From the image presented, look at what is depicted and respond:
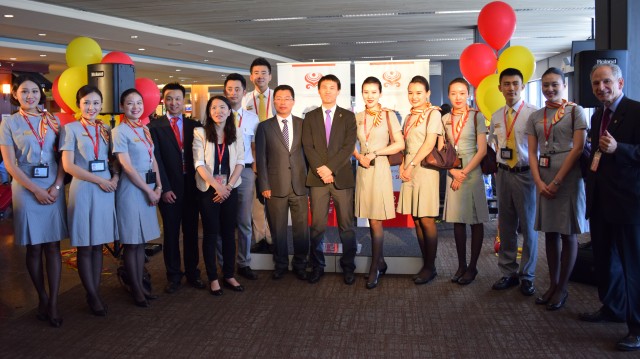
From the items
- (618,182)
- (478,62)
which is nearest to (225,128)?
(618,182)

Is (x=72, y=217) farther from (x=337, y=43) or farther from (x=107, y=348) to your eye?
(x=337, y=43)

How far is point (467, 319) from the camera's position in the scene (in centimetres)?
366

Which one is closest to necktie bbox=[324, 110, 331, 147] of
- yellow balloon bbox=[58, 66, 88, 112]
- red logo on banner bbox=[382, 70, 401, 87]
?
yellow balloon bbox=[58, 66, 88, 112]

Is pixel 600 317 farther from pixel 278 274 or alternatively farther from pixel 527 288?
pixel 278 274

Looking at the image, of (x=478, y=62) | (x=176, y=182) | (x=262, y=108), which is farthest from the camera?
(x=478, y=62)

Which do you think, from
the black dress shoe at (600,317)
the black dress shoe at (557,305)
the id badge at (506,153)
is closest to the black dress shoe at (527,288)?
the black dress shoe at (557,305)

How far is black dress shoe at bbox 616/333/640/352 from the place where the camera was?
10.1 ft

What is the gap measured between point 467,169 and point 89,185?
9.07ft

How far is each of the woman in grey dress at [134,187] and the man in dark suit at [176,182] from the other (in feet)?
0.57

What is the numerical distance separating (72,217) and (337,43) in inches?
437

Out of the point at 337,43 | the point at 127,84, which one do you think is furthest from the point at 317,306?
the point at 337,43

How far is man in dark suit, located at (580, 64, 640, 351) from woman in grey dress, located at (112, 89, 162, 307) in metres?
2.92

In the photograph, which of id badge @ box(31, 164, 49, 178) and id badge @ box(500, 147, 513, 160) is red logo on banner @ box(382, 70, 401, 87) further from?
id badge @ box(31, 164, 49, 178)

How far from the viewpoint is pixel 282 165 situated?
14.8 ft
